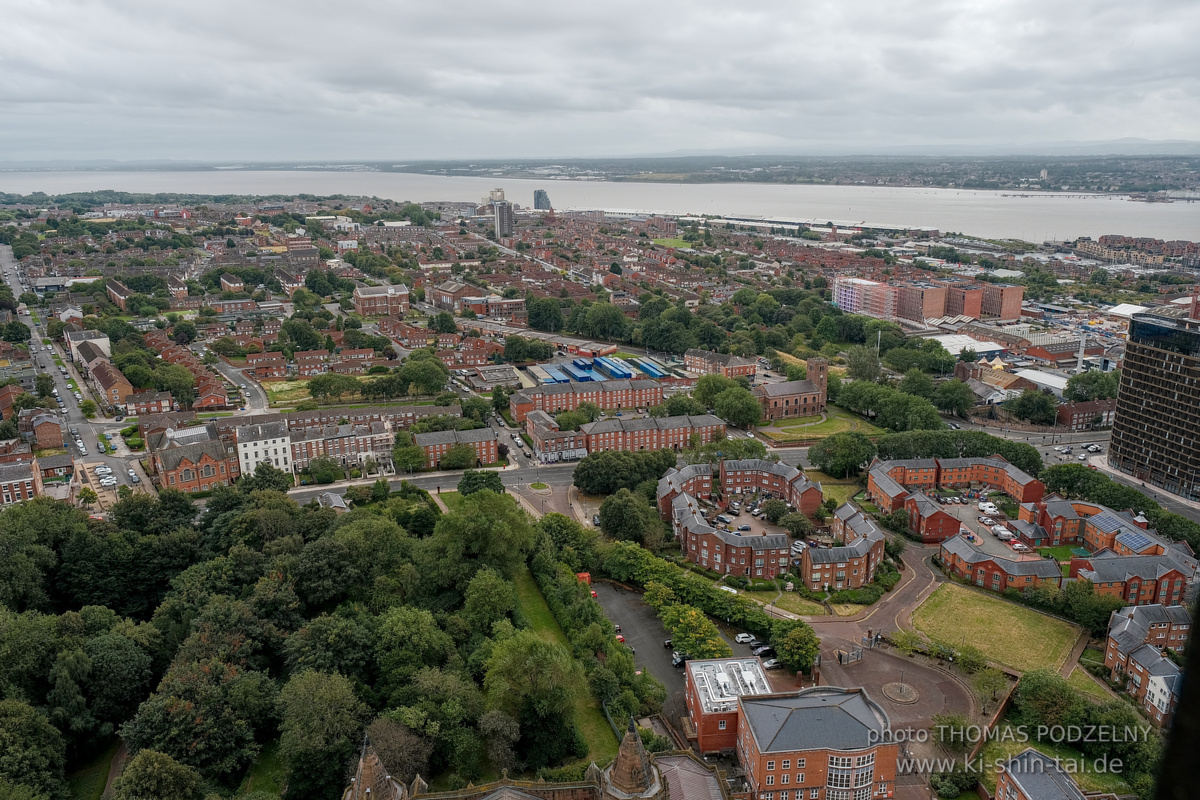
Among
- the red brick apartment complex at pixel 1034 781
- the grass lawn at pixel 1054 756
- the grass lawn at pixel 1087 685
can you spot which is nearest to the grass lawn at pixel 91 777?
the red brick apartment complex at pixel 1034 781

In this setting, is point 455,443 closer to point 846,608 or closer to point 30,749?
point 846,608

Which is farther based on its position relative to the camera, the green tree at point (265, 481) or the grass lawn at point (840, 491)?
the grass lawn at point (840, 491)

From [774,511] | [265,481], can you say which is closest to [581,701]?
[774,511]

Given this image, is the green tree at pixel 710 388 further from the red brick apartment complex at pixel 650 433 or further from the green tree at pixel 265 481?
the green tree at pixel 265 481

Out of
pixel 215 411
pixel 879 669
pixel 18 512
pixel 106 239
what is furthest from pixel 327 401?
pixel 106 239

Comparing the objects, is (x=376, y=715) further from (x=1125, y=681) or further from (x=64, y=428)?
(x=64, y=428)

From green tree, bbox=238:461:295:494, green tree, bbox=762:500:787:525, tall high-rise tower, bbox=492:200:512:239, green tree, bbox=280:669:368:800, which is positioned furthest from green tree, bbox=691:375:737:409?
tall high-rise tower, bbox=492:200:512:239

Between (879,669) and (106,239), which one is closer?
(879,669)
